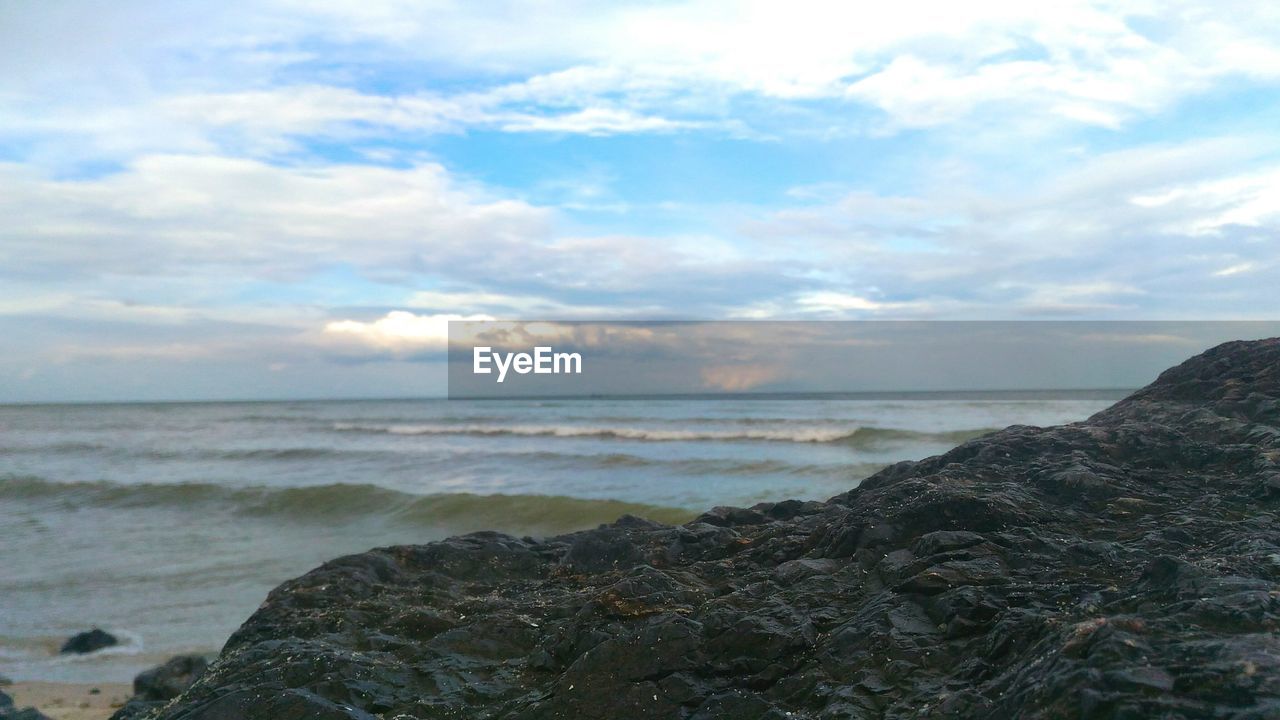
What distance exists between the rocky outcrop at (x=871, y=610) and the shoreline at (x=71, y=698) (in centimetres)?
414

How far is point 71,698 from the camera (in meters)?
6.43

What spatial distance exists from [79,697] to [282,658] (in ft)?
18.1

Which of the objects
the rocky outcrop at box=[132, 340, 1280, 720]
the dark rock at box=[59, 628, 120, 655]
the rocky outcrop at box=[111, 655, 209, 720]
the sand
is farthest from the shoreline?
the rocky outcrop at box=[132, 340, 1280, 720]

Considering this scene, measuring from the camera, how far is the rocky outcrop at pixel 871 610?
5.61 feet

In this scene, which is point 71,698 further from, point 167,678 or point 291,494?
point 291,494

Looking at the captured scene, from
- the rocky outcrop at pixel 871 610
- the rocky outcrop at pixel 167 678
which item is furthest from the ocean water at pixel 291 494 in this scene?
the rocky outcrop at pixel 871 610

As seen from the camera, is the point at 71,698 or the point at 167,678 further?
the point at 71,698

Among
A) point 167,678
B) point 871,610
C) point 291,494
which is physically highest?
point 871,610

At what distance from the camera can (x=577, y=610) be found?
265 cm

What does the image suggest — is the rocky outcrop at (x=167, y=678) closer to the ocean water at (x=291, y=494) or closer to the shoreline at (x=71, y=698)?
the shoreline at (x=71, y=698)

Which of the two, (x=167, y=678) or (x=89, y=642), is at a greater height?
(x=167, y=678)

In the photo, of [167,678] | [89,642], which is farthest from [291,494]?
[167,678]

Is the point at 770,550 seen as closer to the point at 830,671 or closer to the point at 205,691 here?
the point at 830,671

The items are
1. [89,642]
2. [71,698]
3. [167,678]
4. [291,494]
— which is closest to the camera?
[167,678]
